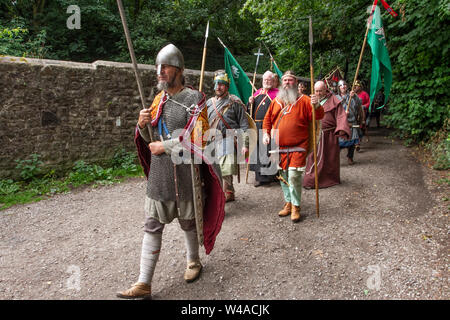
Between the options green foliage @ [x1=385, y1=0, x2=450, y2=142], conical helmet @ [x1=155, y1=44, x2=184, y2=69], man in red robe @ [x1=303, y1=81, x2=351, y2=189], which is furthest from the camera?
green foliage @ [x1=385, y1=0, x2=450, y2=142]

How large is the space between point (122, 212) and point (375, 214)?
358 cm

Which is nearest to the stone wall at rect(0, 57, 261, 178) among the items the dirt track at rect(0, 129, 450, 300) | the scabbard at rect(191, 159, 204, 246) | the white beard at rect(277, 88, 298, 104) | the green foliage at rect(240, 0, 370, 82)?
the dirt track at rect(0, 129, 450, 300)

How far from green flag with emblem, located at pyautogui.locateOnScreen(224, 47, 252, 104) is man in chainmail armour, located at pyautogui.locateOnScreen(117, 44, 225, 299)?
3.49m

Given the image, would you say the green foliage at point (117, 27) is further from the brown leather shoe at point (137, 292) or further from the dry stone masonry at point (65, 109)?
the brown leather shoe at point (137, 292)

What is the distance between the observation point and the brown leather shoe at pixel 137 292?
8.50 feet

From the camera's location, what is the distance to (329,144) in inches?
235

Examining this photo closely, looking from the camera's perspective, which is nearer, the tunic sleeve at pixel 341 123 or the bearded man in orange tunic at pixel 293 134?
the bearded man in orange tunic at pixel 293 134

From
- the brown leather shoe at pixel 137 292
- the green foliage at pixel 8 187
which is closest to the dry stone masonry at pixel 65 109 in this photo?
the green foliage at pixel 8 187

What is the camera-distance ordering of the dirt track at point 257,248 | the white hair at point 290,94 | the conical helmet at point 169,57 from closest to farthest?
the conical helmet at point 169,57 < the dirt track at point 257,248 < the white hair at point 290,94

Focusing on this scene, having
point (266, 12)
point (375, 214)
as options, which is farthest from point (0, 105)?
point (266, 12)

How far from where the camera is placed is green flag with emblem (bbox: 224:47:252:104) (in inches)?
237

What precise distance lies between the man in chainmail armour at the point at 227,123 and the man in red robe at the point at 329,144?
173 cm

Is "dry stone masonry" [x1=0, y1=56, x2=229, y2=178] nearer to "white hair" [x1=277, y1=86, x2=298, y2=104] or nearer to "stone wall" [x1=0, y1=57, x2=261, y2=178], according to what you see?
"stone wall" [x1=0, y1=57, x2=261, y2=178]

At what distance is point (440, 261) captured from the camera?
3156 millimetres
